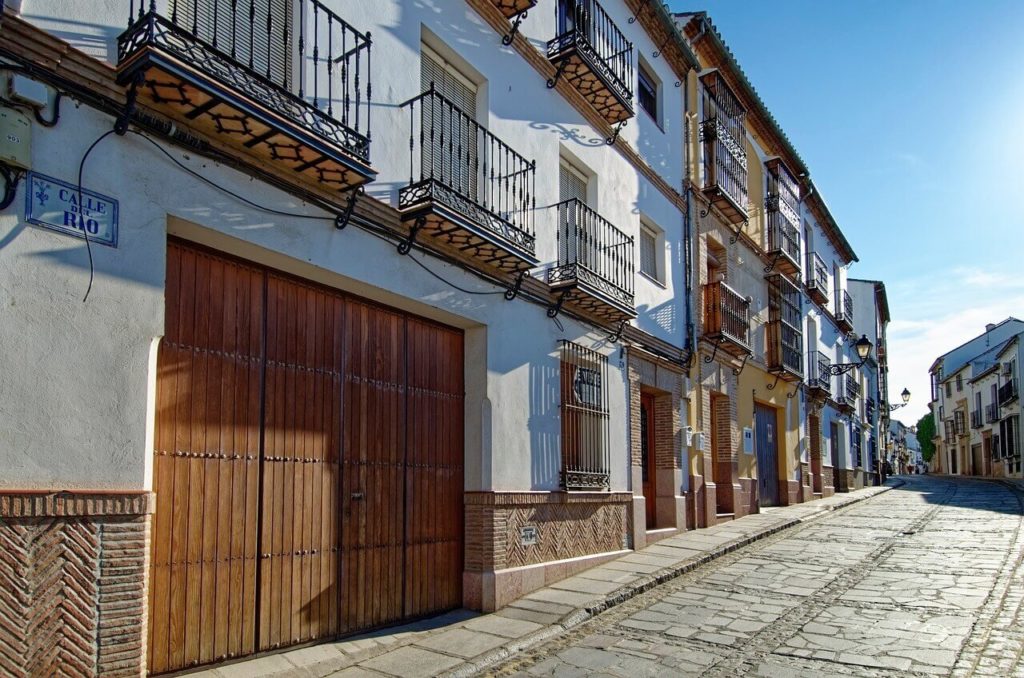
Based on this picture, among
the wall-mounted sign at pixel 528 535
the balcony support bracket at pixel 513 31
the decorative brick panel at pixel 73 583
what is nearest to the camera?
the decorative brick panel at pixel 73 583

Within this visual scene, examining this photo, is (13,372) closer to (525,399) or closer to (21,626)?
(21,626)

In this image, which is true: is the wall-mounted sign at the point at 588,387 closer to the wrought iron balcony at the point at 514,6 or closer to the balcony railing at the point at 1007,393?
the wrought iron balcony at the point at 514,6

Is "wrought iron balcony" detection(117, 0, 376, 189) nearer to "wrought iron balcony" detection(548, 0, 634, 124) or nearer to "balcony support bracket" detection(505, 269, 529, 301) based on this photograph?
"balcony support bracket" detection(505, 269, 529, 301)

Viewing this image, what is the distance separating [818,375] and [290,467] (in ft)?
62.2

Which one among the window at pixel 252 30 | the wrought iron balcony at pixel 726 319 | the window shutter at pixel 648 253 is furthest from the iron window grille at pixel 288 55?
the wrought iron balcony at pixel 726 319

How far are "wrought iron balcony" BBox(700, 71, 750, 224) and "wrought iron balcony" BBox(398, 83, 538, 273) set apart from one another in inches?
255

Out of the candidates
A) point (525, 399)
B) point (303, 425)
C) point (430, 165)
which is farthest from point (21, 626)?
point (525, 399)

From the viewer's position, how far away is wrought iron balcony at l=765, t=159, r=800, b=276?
18016mm

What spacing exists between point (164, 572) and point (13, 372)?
5.50ft

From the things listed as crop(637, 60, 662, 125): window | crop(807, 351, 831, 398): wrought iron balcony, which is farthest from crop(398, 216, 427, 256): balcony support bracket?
crop(807, 351, 831, 398): wrought iron balcony

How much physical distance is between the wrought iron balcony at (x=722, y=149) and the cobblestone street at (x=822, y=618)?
20.4 ft

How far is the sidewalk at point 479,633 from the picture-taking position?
5.70 metres

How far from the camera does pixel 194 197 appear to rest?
5152 millimetres

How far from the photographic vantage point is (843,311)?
27188 mm
